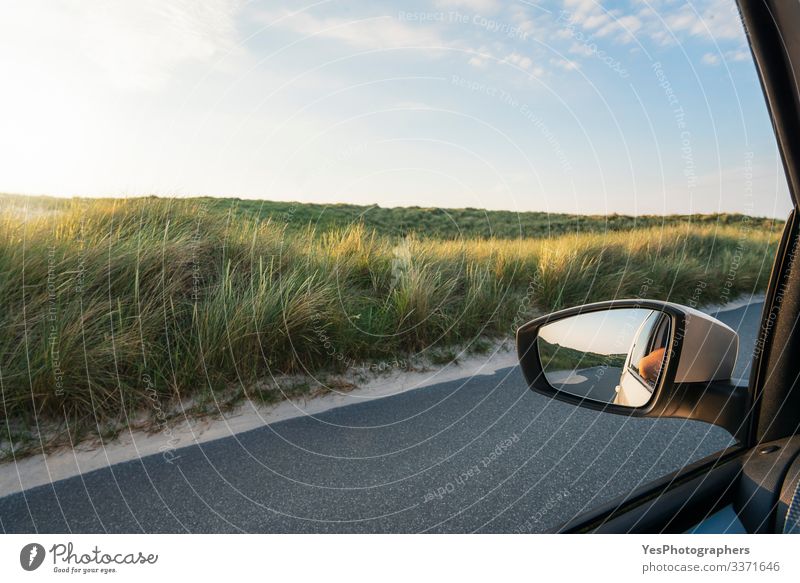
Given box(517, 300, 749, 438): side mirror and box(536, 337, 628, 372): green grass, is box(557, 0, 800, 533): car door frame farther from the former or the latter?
box(536, 337, 628, 372): green grass

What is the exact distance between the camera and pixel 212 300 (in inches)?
183

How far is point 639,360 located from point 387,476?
4.33 ft

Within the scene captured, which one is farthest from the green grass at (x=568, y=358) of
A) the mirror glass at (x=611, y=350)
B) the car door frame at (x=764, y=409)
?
the car door frame at (x=764, y=409)

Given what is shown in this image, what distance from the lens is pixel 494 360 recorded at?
15.8 ft

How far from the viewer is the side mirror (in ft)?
3.68

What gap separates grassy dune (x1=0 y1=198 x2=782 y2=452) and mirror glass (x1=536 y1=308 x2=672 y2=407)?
0.66 metres

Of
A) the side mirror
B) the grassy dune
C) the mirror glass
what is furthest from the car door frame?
the grassy dune

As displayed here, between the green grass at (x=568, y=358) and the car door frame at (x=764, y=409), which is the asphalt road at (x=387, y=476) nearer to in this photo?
the green grass at (x=568, y=358)

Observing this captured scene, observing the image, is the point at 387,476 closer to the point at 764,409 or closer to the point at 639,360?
the point at 639,360

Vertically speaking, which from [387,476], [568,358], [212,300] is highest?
[568,358]

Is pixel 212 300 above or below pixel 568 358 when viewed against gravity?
below

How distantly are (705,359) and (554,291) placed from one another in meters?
6.30

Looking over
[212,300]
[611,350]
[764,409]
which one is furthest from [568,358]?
[212,300]

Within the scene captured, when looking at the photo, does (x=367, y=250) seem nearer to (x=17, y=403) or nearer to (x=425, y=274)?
(x=425, y=274)
